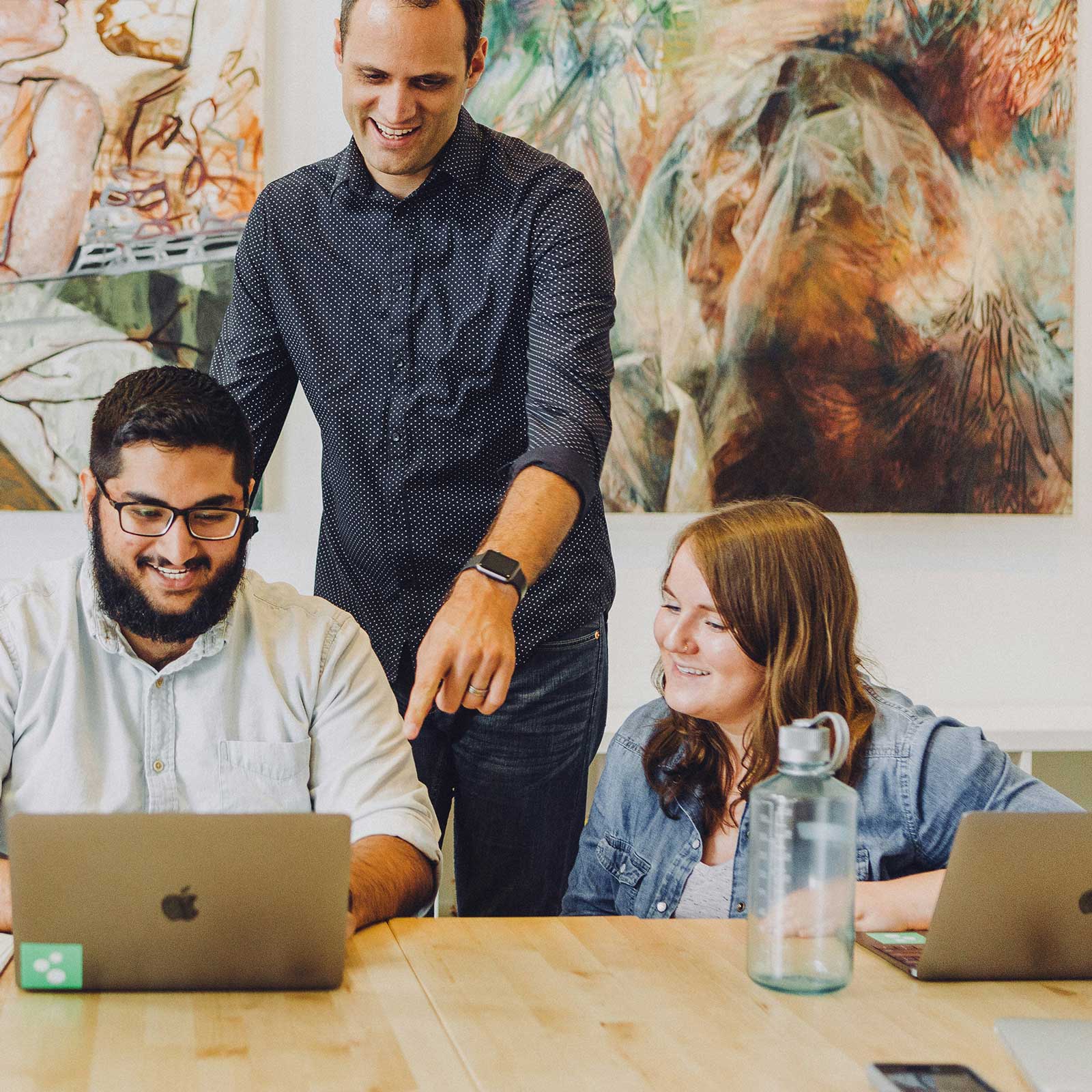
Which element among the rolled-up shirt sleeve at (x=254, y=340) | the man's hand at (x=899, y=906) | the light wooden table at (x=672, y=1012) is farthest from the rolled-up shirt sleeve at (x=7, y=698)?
the man's hand at (x=899, y=906)

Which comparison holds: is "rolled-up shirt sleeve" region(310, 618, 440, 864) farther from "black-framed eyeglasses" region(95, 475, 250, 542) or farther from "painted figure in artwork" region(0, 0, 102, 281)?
"painted figure in artwork" region(0, 0, 102, 281)

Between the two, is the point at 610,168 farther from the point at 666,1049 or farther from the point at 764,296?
the point at 666,1049

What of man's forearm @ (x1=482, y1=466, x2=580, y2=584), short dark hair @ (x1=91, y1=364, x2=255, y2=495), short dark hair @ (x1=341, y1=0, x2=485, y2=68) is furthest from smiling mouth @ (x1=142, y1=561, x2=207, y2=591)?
short dark hair @ (x1=341, y1=0, x2=485, y2=68)

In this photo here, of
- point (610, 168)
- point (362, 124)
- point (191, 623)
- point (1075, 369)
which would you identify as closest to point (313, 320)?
point (362, 124)

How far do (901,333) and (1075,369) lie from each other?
1.56 ft

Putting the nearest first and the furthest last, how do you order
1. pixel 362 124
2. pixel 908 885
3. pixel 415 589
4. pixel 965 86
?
1. pixel 908 885
2. pixel 362 124
3. pixel 415 589
4. pixel 965 86

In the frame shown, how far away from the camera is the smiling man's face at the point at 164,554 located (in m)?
1.71

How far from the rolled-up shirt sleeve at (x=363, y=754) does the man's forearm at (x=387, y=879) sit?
3 centimetres

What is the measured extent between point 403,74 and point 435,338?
40 cm

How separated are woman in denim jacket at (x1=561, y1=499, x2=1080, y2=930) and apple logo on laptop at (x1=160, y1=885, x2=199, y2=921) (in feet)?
2.43

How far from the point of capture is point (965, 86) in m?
2.98

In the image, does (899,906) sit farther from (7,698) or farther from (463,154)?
(463,154)

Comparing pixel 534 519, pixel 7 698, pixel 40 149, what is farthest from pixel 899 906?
pixel 40 149

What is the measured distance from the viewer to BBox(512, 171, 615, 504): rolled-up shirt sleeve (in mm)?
1874
